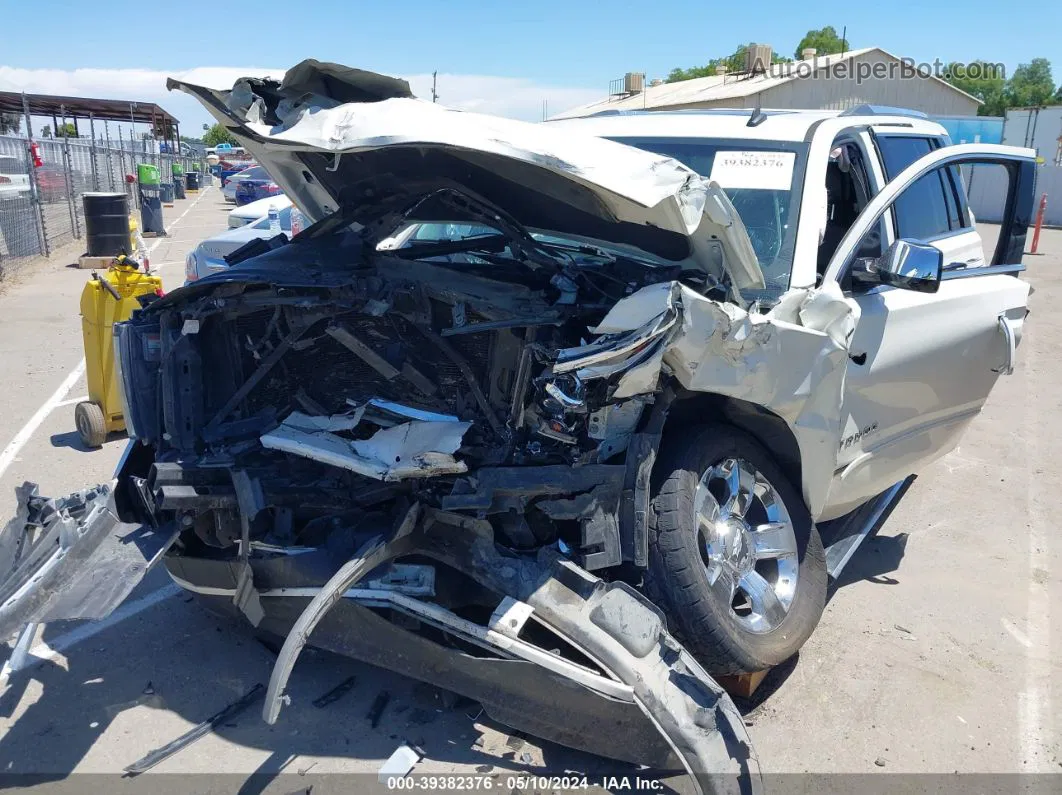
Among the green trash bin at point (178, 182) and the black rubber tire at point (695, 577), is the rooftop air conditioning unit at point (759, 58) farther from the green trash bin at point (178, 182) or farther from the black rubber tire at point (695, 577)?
the black rubber tire at point (695, 577)

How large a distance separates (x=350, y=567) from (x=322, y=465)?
63cm

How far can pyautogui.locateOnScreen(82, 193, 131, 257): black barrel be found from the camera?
16.1 m

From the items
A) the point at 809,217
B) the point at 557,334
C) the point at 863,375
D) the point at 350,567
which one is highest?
the point at 809,217

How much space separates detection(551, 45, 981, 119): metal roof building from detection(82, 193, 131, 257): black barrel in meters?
21.5

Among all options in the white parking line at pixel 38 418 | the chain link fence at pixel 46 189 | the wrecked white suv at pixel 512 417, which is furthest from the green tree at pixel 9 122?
the wrecked white suv at pixel 512 417

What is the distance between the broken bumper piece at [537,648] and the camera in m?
2.82

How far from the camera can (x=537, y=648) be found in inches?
115

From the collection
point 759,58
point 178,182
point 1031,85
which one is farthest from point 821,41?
point 178,182

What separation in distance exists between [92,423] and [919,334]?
5.34 meters

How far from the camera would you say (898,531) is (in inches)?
209

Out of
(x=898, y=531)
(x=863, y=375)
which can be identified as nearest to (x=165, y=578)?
(x=863, y=375)

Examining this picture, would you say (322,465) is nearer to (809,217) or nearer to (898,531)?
(809,217)

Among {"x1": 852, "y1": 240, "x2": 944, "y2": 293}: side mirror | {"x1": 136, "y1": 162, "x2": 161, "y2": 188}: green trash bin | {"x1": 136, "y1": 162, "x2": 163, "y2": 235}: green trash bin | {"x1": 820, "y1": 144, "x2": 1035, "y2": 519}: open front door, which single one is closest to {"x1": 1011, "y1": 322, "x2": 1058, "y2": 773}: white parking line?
{"x1": 820, "y1": 144, "x2": 1035, "y2": 519}: open front door

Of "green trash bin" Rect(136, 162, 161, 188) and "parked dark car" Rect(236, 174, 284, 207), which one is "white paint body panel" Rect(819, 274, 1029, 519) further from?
"parked dark car" Rect(236, 174, 284, 207)
